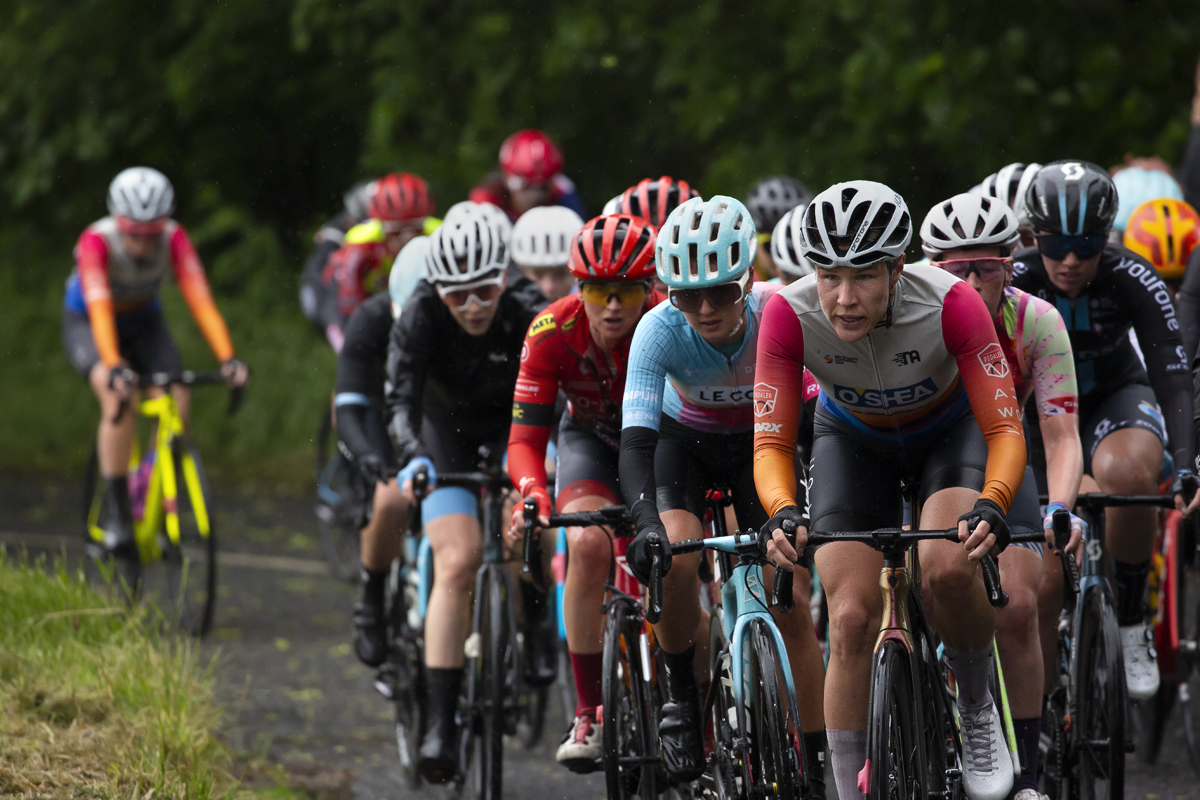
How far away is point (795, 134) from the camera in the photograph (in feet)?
39.8

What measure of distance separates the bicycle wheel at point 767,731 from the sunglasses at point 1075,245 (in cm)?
180

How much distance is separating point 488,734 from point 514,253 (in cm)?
274

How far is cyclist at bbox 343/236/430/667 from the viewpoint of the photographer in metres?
6.50

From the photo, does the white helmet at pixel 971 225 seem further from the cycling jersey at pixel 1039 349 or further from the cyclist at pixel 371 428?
the cyclist at pixel 371 428

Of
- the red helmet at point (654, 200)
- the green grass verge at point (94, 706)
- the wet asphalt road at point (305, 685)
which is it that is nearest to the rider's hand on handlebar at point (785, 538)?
the green grass verge at point (94, 706)

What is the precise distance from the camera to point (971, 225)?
4.63 metres

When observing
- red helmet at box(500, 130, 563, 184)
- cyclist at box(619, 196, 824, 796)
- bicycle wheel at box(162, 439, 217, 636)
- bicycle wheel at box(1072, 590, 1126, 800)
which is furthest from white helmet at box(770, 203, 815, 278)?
bicycle wheel at box(162, 439, 217, 636)

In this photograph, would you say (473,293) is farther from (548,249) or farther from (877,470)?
(877,470)

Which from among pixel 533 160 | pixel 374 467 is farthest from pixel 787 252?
pixel 533 160

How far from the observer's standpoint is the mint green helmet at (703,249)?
436 cm

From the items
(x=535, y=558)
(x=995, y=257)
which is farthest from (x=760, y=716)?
(x=995, y=257)

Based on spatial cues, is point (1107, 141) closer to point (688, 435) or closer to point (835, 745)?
point (688, 435)

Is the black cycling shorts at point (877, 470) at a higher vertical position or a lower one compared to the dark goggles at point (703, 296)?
lower

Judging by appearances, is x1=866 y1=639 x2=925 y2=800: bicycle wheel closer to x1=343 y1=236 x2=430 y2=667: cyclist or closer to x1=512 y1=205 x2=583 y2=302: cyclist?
x1=343 y1=236 x2=430 y2=667: cyclist
